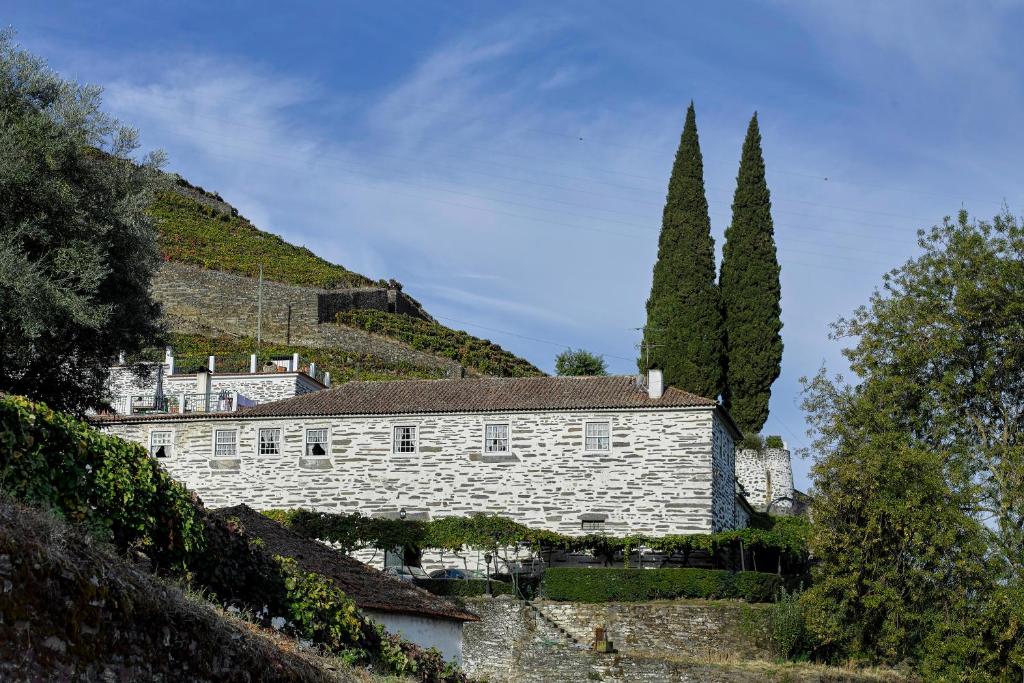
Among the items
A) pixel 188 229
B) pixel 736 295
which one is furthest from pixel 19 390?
pixel 188 229

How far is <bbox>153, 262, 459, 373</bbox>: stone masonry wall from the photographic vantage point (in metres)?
79.4

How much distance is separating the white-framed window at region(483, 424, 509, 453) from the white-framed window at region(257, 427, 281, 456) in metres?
7.46

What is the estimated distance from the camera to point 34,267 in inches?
980

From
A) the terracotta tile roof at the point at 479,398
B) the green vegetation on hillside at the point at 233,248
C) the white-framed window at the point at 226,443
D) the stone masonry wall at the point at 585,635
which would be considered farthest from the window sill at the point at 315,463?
the green vegetation on hillside at the point at 233,248

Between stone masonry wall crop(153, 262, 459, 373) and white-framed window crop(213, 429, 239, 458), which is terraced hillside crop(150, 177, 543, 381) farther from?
white-framed window crop(213, 429, 239, 458)

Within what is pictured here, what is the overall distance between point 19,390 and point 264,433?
73.5ft

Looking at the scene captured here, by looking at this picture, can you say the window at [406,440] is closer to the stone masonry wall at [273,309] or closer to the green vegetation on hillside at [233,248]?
the stone masonry wall at [273,309]

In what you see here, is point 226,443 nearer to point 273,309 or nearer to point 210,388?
point 210,388

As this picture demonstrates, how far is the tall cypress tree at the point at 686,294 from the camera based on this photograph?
59.7 meters

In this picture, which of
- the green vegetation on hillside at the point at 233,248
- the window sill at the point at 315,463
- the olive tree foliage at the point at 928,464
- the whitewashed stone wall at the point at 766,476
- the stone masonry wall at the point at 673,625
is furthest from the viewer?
the green vegetation on hillside at the point at 233,248

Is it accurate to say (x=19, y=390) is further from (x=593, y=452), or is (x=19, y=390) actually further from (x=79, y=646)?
(x=593, y=452)

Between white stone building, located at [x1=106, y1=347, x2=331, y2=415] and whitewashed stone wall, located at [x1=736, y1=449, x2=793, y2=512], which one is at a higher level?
white stone building, located at [x1=106, y1=347, x2=331, y2=415]

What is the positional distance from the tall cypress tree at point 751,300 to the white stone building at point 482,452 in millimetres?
11080

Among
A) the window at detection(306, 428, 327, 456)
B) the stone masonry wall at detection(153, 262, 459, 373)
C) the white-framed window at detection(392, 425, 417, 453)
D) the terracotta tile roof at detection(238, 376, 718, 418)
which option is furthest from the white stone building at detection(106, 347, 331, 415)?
the stone masonry wall at detection(153, 262, 459, 373)
